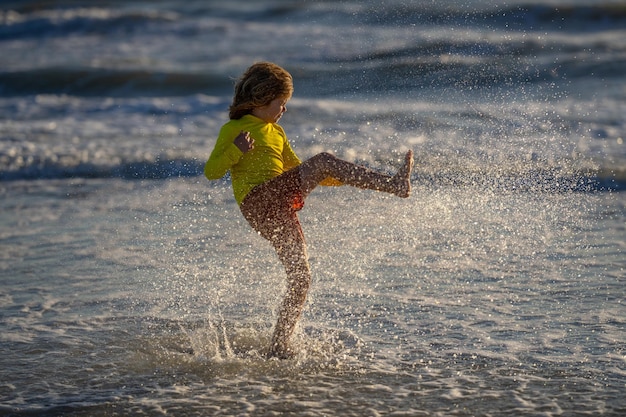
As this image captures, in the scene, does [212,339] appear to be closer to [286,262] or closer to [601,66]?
[286,262]

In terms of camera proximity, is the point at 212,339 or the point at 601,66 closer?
the point at 212,339

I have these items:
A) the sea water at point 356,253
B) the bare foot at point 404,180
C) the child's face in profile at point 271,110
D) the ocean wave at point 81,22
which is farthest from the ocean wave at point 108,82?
the bare foot at point 404,180

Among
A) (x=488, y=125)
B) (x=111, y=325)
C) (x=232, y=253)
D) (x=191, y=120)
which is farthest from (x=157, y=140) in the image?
(x=111, y=325)

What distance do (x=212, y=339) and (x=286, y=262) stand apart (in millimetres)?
562

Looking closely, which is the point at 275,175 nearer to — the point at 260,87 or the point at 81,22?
the point at 260,87

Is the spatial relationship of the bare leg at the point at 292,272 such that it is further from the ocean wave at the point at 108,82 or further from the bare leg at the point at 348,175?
the ocean wave at the point at 108,82

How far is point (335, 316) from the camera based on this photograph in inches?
209

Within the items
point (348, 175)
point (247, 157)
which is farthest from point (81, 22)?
point (348, 175)

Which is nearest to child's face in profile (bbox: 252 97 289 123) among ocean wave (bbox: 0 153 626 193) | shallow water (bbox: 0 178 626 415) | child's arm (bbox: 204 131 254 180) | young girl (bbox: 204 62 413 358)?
young girl (bbox: 204 62 413 358)

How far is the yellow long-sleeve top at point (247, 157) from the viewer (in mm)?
4809

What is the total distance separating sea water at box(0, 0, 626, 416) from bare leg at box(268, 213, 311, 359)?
0.48ft

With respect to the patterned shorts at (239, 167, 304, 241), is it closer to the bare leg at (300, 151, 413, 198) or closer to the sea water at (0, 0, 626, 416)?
the bare leg at (300, 151, 413, 198)

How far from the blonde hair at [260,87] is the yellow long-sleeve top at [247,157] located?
0.07 meters

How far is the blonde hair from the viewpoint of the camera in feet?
Answer: 16.1
